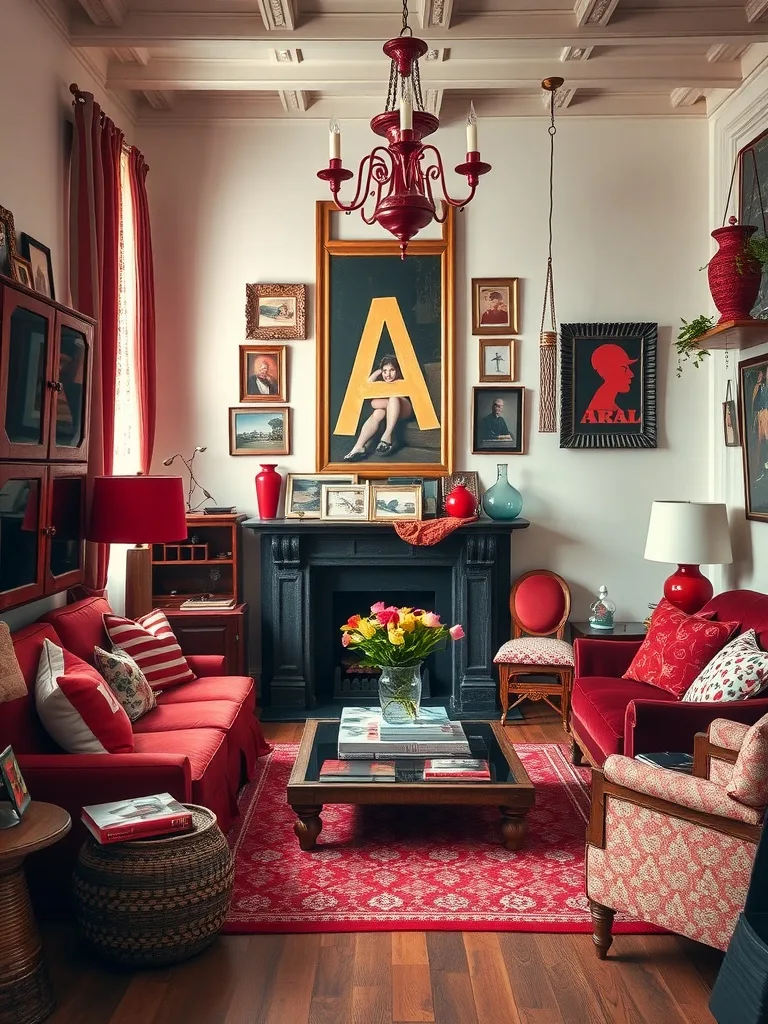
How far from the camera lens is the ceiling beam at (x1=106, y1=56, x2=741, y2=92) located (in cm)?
527

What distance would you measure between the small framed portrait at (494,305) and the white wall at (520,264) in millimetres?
69

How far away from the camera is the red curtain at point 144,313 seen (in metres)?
5.59

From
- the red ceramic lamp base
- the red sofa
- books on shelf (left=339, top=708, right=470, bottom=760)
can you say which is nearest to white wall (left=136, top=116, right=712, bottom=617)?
the red ceramic lamp base

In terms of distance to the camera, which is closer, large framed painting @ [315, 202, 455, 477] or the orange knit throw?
A: the orange knit throw

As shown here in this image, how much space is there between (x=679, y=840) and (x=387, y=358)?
156 inches

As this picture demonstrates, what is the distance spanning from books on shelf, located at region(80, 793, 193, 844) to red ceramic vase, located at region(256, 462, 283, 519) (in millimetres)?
2954

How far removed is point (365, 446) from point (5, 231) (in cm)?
276

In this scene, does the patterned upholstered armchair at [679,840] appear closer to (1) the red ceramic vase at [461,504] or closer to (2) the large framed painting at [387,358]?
(1) the red ceramic vase at [461,504]

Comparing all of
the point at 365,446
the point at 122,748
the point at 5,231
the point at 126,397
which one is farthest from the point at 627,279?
the point at 122,748

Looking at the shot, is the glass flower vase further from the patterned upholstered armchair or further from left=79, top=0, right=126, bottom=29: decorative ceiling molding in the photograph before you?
left=79, top=0, right=126, bottom=29: decorative ceiling molding

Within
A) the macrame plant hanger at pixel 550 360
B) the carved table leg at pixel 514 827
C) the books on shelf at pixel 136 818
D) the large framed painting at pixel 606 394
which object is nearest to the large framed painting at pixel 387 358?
the macrame plant hanger at pixel 550 360

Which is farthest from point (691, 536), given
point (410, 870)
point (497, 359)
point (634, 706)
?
point (410, 870)

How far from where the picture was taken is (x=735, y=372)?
5578 millimetres

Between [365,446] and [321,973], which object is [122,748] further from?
[365,446]
